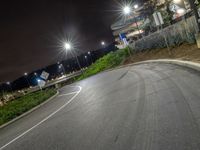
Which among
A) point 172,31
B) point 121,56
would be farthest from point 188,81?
point 121,56

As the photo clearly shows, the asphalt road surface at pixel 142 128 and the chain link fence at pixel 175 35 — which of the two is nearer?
the asphalt road surface at pixel 142 128

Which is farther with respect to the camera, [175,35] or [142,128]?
[175,35]

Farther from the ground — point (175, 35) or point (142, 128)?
point (175, 35)

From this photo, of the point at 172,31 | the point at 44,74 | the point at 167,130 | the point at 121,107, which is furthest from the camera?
the point at 44,74

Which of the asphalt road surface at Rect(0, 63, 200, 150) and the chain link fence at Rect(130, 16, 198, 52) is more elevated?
the chain link fence at Rect(130, 16, 198, 52)

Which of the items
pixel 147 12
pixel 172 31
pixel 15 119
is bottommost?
pixel 15 119

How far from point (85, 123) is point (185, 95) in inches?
134

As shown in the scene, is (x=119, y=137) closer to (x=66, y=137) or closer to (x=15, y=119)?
(x=66, y=137)

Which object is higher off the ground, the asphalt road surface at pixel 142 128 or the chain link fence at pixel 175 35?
the chain link fence at pixel 175 35

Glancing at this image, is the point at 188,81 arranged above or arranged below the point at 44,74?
below

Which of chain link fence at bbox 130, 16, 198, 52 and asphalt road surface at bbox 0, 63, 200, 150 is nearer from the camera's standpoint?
asphalt road surface at bbox 0, 63, 200, 150

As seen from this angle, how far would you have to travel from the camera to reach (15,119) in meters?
17.5

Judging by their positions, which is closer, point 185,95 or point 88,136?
point 88,136

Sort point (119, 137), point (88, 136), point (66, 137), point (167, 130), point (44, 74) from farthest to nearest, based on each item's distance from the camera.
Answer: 1. point (44, 74)
2. point (66, 137)
3. point (88, 136)
4. point (119, 137)
5. point (167, 130)
